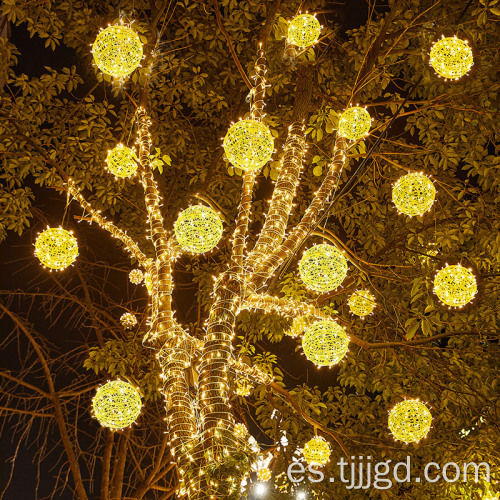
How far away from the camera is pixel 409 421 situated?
374cm

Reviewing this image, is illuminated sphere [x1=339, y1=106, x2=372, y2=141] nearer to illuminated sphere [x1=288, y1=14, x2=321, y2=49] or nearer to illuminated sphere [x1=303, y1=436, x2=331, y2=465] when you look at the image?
illuminated sphere [x1=288, y1=14, x2=321, y2=49]

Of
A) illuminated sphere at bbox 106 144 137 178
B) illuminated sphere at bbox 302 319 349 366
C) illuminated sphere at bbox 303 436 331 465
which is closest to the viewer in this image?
illuminated sphere at bbox 302 319 349 366

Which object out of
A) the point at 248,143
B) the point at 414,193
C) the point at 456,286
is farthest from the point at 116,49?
the point at 456,286

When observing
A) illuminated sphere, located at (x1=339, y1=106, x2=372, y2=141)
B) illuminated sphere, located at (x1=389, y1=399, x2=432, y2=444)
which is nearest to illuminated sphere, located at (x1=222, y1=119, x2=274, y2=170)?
illuminated sphere, located at (x1=339, y1=106, x2=372, y2=141)

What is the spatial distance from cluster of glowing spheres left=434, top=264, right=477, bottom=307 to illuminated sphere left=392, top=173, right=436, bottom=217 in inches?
17.3

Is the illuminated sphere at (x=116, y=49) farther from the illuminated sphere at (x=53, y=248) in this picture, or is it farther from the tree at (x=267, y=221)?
the illuminated sphere at (x=53, y=248)

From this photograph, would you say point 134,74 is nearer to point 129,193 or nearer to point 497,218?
point 129,193

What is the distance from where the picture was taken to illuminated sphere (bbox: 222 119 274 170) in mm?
3035

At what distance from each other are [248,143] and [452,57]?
142 cm

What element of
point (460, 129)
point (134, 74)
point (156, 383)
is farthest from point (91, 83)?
point (460, 129)

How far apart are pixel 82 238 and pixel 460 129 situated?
382 centimetres

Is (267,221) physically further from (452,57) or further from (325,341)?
(452,57)

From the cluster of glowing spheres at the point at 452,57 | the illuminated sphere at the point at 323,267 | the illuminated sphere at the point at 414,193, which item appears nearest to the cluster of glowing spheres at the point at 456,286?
the illuminated sphere at the point at 414,193

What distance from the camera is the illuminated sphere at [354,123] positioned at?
3529mm
